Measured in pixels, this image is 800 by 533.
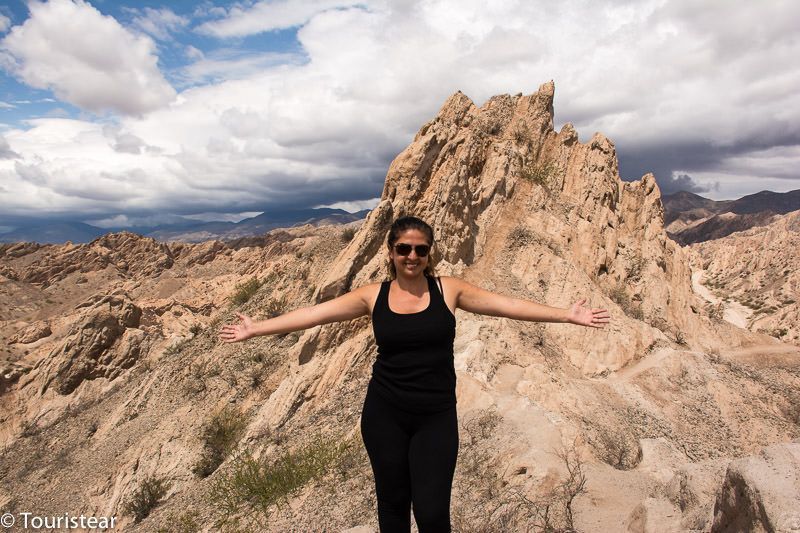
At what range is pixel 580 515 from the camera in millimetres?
5523

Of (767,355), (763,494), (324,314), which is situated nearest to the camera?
(763,494)

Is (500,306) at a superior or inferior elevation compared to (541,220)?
inferior

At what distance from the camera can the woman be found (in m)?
3.32

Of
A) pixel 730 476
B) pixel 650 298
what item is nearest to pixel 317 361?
pixel 730 476

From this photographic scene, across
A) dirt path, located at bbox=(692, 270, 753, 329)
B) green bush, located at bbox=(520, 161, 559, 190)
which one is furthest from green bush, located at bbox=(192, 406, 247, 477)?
dirt path, located at bbox=(692, 270, 753, 329)

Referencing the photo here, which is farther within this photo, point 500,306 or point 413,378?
point 500,306

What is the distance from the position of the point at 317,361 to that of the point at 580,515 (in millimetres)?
8158

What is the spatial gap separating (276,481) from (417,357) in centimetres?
628

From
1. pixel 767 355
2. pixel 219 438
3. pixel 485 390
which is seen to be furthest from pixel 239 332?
pixel 767 355

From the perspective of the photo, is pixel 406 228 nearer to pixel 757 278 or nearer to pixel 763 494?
pixel 763 494

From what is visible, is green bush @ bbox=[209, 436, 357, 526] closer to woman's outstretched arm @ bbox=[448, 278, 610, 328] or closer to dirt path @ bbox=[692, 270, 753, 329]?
woman's outstretched arm @ bbox=[448, 278, 610, 328]

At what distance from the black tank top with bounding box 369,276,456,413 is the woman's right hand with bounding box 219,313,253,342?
1245mm

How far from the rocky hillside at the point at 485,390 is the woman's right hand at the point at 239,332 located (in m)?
3.34

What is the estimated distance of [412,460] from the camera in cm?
333
